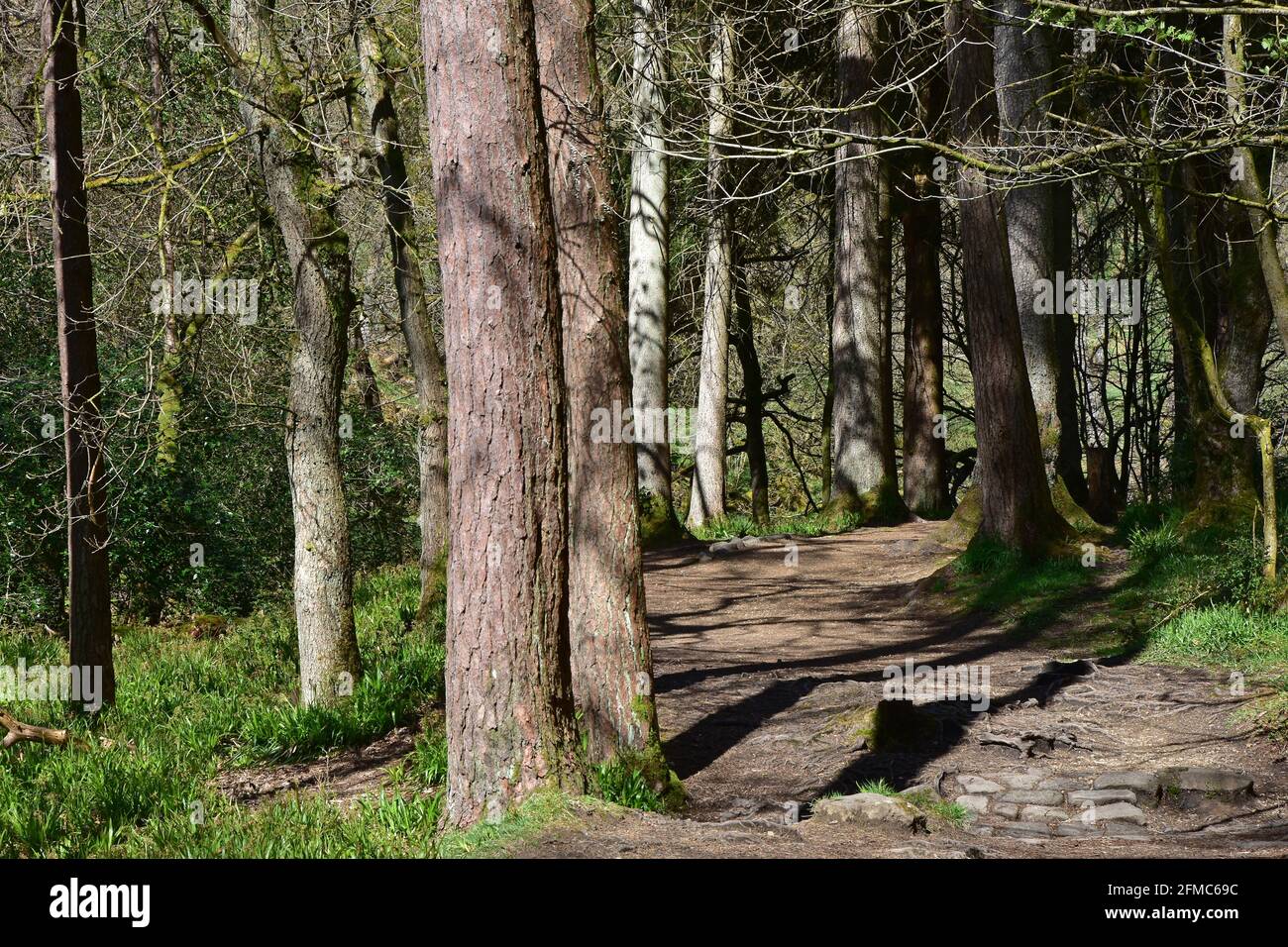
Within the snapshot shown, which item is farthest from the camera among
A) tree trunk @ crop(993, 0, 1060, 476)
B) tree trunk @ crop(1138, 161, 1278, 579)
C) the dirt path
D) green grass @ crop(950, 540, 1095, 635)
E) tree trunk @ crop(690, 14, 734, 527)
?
tree trunk @ crop(690, 14, 734, 527)

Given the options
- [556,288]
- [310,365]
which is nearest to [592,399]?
[556,288]

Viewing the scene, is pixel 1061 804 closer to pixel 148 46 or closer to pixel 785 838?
pixel 785 838

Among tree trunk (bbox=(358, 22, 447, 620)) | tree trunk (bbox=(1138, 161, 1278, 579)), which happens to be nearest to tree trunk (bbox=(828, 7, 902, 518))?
tree trunk (bbox=(1138, 161, 1278, 579))

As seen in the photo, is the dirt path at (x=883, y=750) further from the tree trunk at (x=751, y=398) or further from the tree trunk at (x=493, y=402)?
the tree trunk at (x=751, y=398)

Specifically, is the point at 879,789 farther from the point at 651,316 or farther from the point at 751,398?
the point at 751,398

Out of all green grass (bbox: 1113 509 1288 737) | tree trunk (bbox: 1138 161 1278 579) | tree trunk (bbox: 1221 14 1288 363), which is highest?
tree trunk (bbox: 1221 14 1288 363)

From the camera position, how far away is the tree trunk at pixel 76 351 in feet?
30.8

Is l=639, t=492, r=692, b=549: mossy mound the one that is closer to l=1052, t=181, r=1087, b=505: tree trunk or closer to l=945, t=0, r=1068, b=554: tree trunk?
l=945, t=0, r=1068, b=554: tree trunk

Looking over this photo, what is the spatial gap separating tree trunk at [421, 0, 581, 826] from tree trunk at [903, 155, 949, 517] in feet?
46.2

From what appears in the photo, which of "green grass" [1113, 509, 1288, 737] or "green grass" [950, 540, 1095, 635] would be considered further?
"green grass" [950, 540, 1095, 635]

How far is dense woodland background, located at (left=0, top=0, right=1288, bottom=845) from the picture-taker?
236 inches

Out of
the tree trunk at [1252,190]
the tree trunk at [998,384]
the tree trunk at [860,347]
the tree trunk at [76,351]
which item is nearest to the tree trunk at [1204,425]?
the tree trunk at [1252,190]

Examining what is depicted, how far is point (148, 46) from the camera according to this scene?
14.5m

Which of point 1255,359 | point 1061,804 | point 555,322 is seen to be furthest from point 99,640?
point 1255,359
